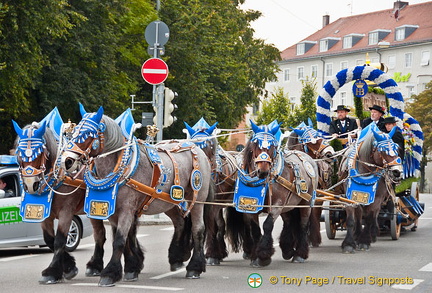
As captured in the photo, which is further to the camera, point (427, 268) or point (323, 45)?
point (323, 45)

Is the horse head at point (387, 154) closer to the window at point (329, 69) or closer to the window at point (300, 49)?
the window at point (329, 69)

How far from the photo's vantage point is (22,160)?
380 inches

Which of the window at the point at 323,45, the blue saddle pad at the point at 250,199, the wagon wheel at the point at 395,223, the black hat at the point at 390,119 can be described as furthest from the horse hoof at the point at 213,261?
the window at the point at 323,45

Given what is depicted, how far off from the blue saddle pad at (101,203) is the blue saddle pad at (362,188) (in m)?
5.69

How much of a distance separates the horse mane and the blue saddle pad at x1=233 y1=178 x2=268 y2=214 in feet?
7.81

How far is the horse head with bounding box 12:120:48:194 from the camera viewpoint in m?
9.62

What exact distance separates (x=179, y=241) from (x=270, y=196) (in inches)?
58.5

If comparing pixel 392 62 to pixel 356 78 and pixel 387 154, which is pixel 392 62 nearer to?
pixel 356 78

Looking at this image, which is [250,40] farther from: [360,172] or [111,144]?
[111,144]

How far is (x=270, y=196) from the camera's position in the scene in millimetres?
11773

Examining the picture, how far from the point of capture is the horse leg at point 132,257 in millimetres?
10211

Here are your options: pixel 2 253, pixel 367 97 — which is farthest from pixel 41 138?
pixel 367 97

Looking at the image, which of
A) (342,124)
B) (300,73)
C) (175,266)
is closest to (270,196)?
(175,266)

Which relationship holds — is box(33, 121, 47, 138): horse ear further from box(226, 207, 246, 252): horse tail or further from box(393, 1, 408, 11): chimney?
box(393, 1, 408, 11): chimney
